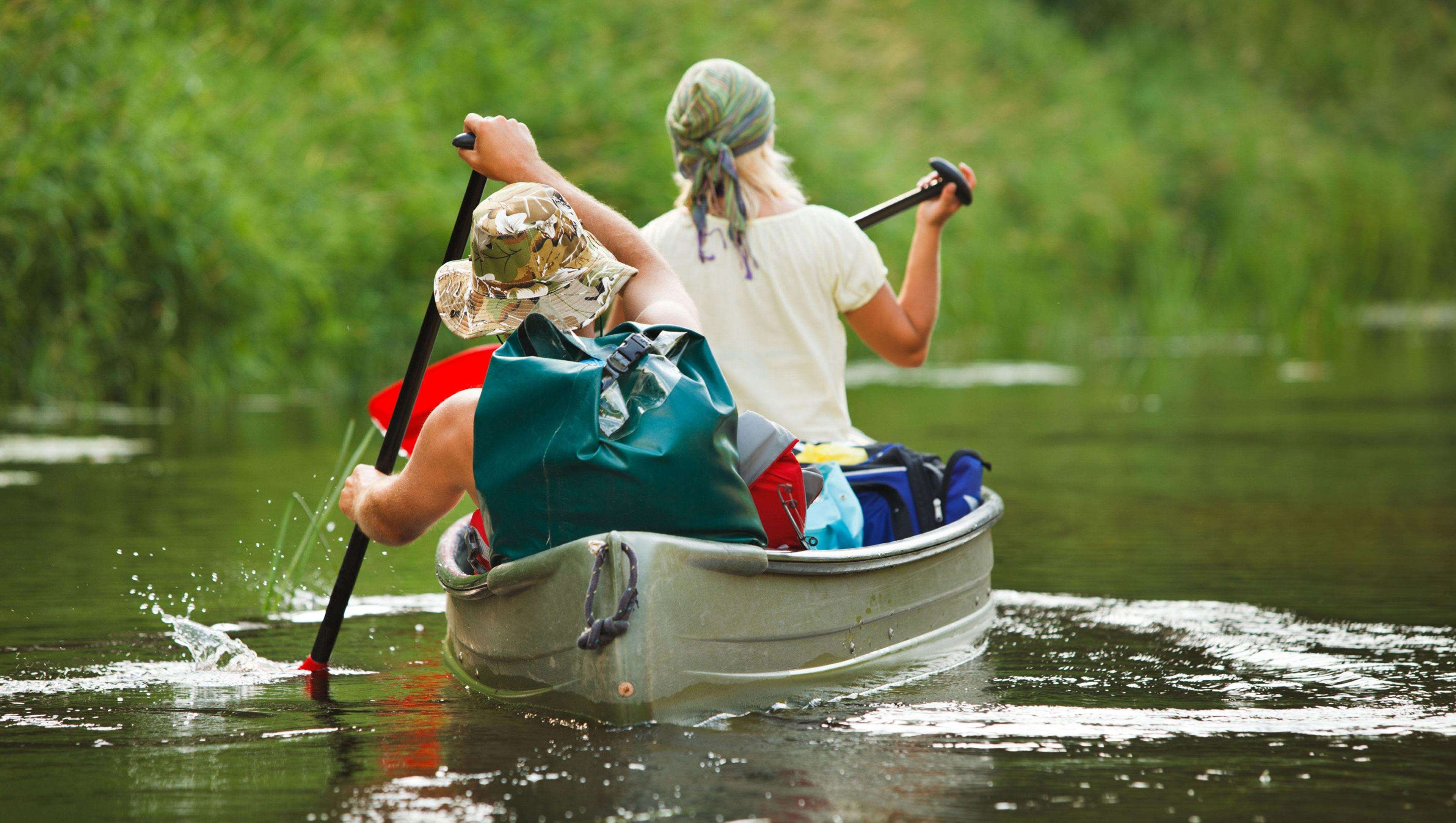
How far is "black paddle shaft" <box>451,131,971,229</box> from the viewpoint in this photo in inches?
214

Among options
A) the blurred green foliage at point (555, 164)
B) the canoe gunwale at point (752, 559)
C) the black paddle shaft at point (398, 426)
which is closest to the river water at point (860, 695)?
the black paddle shaft at point (398, 426)

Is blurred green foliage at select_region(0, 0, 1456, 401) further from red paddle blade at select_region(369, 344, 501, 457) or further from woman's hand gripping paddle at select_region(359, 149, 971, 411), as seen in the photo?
→ red paddle blade at select_region(369, 344, 501, 457)

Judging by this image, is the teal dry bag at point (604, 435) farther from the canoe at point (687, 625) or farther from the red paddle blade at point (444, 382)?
the red paddle blade at point (444, 382)

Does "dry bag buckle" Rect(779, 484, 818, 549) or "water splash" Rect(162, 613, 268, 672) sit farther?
"water splash" Rect(162, 613, 268, 672)

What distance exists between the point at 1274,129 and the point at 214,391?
62.1 ft

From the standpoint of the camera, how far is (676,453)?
144 inches

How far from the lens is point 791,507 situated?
160 inches

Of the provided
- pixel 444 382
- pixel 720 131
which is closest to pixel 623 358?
pixel 444 382

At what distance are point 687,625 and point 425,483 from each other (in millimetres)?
623

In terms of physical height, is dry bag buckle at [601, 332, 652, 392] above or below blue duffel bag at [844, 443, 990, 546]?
above

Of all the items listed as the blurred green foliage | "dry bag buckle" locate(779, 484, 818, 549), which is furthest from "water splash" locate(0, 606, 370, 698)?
the blurred green foliage

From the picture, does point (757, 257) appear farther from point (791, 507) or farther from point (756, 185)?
point (791, 507)

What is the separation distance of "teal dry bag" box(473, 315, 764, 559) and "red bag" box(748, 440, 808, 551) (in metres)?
0.22

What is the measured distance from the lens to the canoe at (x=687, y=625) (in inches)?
145
